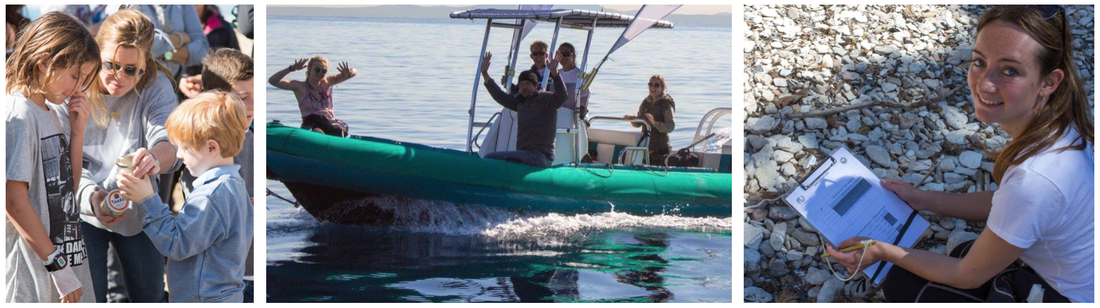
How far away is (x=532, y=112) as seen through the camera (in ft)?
10.5

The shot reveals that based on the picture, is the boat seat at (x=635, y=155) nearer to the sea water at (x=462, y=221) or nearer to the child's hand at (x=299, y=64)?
the sea water at (x=462, y=221)

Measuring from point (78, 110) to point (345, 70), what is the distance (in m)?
0.86

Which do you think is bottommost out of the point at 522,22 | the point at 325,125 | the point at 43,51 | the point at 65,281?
the point at 65,281

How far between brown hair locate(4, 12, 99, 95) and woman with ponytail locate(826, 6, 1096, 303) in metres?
2.70

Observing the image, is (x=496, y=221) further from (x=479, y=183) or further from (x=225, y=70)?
(x=225, y=70)

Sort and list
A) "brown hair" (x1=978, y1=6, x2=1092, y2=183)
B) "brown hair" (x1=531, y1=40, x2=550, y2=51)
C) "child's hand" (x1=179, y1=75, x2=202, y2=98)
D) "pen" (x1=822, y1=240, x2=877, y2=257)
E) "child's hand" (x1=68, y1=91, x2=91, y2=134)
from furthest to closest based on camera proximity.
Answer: "child's hand" (x1=179, y1=75, x2=202, y2=98)
"brown hair" (x1=531, y1=40, x2=550, y2=51)
"pen" (x1=822, y1=240, x2=877, y2=257)
"child's hand" (x1=68, y1=91, x2=91, y2=134)
"brown hair" (x1=978, y1=6, x2=1092, y2=183)

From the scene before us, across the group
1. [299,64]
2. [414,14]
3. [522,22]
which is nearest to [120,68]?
[299,64]

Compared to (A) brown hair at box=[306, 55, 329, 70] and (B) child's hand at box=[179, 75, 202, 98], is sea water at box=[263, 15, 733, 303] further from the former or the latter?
(B) child's hand at box=[179, 75, 202, 98]

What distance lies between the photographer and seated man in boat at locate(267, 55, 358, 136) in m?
3.07

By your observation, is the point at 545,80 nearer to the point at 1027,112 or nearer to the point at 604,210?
the point at 604,210

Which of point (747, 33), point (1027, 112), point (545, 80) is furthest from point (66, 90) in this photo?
point (1027, 112)

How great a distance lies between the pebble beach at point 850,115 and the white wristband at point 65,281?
234cm

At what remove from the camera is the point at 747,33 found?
361 cm

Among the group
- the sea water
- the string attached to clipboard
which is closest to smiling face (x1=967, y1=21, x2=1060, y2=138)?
the string attached to clipboard
